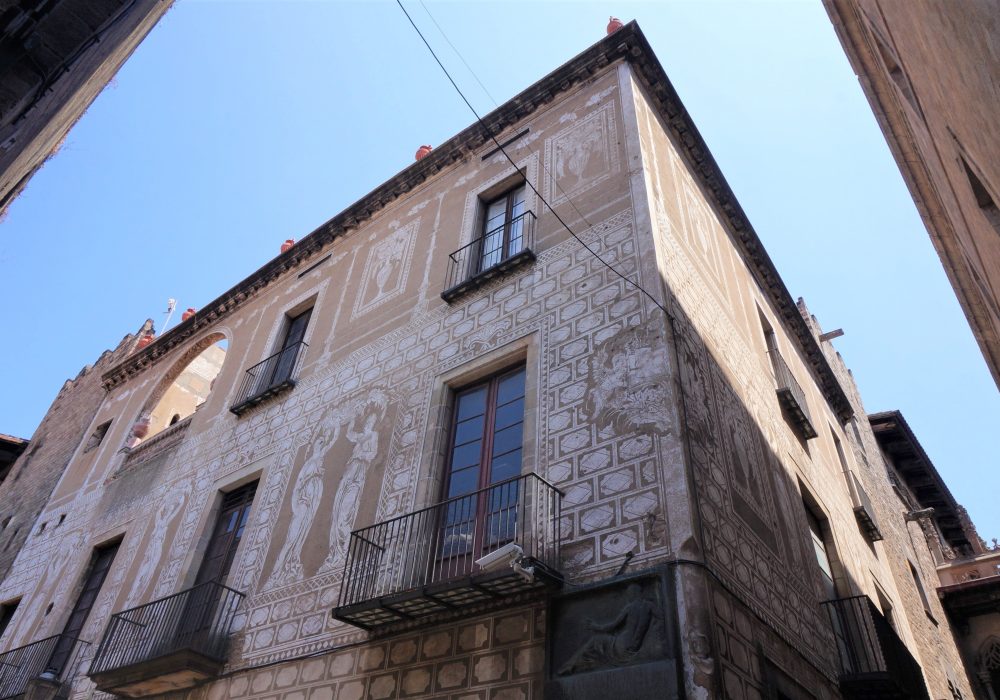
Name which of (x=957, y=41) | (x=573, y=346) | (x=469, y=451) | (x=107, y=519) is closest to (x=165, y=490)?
(x=107, y=519)

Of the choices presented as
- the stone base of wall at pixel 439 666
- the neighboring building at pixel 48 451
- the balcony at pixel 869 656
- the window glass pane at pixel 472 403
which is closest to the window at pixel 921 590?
the balcony at pixel 869 656

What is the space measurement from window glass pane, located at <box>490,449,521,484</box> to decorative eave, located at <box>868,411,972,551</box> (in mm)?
17930

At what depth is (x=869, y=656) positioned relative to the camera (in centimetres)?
977

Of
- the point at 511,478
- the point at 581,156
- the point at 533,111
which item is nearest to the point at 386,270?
the point at 533,111

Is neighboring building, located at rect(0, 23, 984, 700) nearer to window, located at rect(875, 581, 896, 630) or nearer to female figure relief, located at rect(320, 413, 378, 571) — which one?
female figure relief, located at rect(320, 413, 378, 571)

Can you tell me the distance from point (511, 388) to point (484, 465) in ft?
3.50

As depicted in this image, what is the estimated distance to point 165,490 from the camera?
1309 cm

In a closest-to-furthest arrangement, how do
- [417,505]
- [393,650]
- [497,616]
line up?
[497,616]
[393,650]
[417,505]

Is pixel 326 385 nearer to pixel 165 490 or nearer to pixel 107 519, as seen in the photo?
pixel 165 490

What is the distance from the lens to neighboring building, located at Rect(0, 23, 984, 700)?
21.8 feet

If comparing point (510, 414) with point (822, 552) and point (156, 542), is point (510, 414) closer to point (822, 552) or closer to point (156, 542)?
point (822, 552)

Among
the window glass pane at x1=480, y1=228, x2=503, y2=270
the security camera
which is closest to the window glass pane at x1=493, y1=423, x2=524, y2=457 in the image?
the security camera

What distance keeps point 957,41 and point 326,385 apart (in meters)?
9.19

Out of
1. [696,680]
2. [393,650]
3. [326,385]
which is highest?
[326,385]
